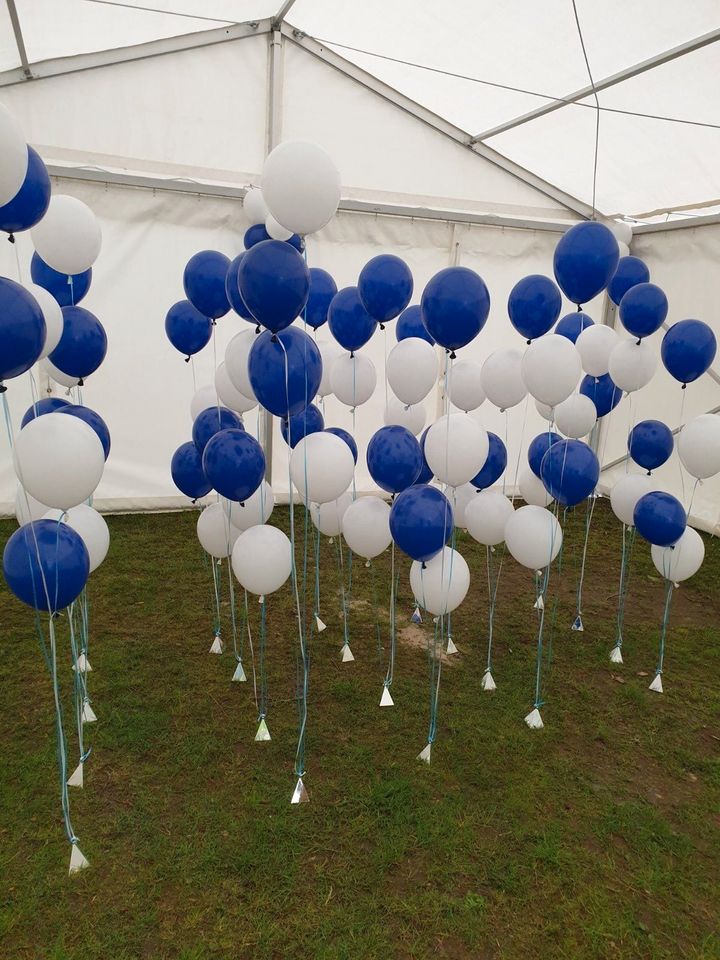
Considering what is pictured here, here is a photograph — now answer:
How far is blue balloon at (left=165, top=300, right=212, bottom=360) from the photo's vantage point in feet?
10.4

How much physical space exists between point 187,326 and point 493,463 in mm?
1550

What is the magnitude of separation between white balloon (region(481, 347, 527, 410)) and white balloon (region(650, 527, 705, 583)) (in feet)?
3.37

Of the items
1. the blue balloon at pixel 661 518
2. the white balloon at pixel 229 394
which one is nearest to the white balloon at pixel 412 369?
the white balloon at pixel 229 394

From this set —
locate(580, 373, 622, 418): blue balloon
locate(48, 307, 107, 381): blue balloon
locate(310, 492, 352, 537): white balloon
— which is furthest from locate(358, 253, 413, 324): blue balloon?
locate(580, 373, 622, 418): blue balloon

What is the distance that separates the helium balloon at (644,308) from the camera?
9.83ft

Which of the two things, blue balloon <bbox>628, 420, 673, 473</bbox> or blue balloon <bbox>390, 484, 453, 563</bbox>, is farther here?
blue balloon <bbox>628, 420, 673, 473</bbox>

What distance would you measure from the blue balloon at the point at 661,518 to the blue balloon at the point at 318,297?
1721 millimetres

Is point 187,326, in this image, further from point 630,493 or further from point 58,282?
point 630,493

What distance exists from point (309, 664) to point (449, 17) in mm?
3872

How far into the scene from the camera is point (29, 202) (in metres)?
1.89

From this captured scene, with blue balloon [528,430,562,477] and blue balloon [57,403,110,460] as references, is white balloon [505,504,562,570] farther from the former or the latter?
blue balloon [57,403,110,460]

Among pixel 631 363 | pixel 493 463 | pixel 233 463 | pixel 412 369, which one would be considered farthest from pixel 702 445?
pixel 233 463

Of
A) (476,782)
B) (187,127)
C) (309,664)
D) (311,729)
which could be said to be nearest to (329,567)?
(309,664)

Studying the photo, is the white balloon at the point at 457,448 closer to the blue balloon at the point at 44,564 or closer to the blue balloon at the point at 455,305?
the blue balloon at the point at 455,305
